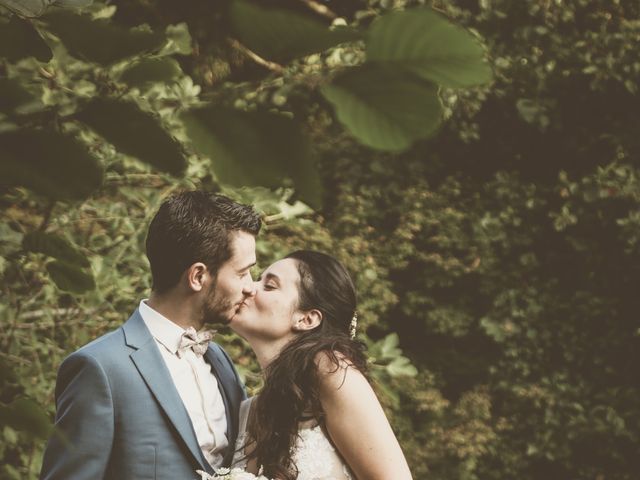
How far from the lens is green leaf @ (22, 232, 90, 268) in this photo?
0.81 m

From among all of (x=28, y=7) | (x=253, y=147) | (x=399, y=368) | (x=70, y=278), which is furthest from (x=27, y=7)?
(x=399, y=368)

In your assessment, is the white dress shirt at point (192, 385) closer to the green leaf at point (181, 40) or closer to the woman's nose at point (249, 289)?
the woman's nose at point (249, 289)

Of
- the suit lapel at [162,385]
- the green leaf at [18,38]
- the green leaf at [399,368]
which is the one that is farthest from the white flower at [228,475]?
the green leaf at [399,368]

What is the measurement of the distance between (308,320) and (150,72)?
2067mm

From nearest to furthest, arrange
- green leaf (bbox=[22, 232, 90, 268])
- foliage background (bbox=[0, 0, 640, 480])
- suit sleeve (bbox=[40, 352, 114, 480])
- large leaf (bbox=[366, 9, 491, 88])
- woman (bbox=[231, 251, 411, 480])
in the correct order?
large leaf (bbox=[366, 9, 491, 88]) < green leaf (bbox=[22, 232, 90, 268]) < suit sleeve (bbox=[40, 352, 114, 480]) < woman (bbox=[231, 251, 411, 480]) < foliage background (bbox=[0, 0, 640, 480])

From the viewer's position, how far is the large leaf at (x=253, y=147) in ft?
1.49

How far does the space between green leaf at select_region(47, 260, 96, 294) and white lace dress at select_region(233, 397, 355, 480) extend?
152 cm

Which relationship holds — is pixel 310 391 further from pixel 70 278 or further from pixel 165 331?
pixel 70 278

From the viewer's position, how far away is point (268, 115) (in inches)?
18.3

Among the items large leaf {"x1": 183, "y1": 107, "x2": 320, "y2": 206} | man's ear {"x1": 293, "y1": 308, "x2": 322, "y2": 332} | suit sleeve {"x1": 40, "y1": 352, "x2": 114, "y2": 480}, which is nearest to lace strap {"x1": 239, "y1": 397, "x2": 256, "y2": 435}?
man's ear {"x1": 293, "y1": 308, "x2": 322, "y2": 332}

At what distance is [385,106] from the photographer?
420mm

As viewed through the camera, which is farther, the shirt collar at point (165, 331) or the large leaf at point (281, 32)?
the shirt collar at point (165, 331)

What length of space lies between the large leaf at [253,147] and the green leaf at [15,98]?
0.18 metres

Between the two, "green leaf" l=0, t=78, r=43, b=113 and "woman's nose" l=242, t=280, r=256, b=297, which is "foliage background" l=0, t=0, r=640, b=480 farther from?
"green leaf" l=0, t=78, r=43, b=113
